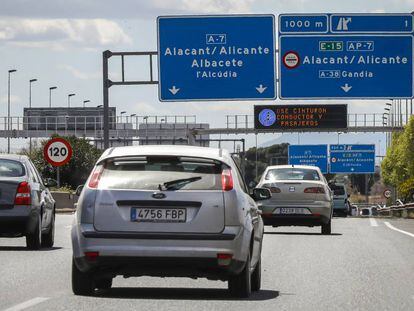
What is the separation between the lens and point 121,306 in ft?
36.7

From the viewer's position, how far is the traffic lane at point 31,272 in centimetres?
1247

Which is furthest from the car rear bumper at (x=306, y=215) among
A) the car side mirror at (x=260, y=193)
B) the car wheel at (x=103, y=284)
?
the car wheel at (x=103, y=284)

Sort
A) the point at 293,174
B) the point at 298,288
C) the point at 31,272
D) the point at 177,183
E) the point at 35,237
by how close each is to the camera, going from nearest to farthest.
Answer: the point at 177,183
the point at 298,288
the point at 31,272
the point at 35,237
the point at 293,174

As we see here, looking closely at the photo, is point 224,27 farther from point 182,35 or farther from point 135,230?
point 135,230

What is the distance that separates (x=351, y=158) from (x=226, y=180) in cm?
7296

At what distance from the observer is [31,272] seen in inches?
599

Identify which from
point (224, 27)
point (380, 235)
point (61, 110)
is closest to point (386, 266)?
point (380, 235)

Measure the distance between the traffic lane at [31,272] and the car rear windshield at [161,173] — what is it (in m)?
1.28

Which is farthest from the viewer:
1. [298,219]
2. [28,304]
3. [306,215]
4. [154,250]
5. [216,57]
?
[216,57]

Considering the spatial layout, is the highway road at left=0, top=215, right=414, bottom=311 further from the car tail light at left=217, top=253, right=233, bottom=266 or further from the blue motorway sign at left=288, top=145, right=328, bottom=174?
the blue motorway sign at left=288, top=145, right=328, bottom=174

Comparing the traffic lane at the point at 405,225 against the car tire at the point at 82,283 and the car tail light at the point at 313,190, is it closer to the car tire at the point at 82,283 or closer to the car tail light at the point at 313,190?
the car tail light at the point at 313,190

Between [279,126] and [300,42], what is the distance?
50.6ft

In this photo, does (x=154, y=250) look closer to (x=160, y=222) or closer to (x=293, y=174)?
(x=160, y=222)

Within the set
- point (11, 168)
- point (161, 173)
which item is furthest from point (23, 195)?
point (161, 173)
